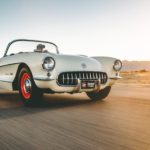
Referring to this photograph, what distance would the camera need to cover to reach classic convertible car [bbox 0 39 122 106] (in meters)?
5.57

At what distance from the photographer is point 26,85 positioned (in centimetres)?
606

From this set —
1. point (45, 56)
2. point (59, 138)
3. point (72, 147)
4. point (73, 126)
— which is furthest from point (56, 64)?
point (72, 147)

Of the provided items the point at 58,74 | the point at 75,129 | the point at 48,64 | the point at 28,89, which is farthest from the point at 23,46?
the point at 75,129

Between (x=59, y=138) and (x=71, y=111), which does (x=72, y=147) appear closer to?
(x=59, y=138)

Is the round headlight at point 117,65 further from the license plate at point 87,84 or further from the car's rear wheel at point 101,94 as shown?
the license plate at point 87,84

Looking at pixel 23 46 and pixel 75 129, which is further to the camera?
pixel 23 46

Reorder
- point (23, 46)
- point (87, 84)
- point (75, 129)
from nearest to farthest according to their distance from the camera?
point (75, 129) < point (87, 84) < point (23, 46)

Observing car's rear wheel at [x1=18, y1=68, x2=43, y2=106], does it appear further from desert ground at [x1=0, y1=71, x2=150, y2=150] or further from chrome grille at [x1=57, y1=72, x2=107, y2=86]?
desert ground at [x1=0, y1=71, x2=150, y2=150]

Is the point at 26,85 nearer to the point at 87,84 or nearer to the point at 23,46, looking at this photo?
the point at 87,84

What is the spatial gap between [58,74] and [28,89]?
84 centimetres

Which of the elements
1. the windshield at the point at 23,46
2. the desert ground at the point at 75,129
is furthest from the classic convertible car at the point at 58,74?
the windshield at the point at 23,46

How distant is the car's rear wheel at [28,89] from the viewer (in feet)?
18.9

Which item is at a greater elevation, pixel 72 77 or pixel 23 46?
pixel 23 46

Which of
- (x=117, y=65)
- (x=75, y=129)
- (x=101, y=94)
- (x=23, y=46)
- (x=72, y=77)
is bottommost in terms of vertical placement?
(x=75, y=129)
